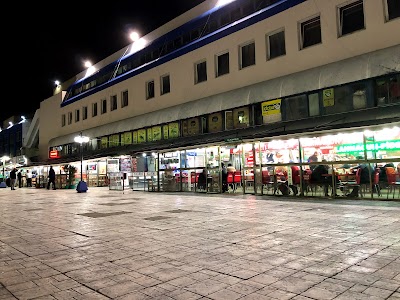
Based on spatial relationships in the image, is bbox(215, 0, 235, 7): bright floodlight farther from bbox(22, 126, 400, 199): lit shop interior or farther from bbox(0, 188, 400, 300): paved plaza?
bbox(0, 188, 400, 300): paved plaza

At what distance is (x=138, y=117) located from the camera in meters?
26.8

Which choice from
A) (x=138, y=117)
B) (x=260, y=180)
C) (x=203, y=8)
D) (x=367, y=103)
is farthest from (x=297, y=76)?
(x=138, y=117)

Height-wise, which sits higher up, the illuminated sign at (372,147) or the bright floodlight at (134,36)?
the bright floodlight at (134,36)

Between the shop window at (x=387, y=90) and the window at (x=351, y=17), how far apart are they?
8.57 ft

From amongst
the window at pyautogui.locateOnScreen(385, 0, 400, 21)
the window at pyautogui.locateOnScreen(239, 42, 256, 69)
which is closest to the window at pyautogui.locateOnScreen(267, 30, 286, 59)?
the window at pyautogui.locateOnScreen(239, 42, 256, 69)

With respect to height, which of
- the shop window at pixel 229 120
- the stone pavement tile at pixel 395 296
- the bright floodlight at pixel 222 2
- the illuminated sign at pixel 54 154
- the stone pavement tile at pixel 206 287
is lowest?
the stone pavement tile at pixel 395 296

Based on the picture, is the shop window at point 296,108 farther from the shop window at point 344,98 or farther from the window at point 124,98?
the window at point 124,98

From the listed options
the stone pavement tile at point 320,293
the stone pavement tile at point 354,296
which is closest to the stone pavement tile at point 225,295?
the stone pavement tile at point 320,293

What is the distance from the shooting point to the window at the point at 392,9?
1349 cm

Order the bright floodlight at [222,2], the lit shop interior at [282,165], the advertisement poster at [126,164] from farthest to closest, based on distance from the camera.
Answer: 1. the advertisement poster at [126,164]
2. the bright floodlight at [222,2]
3. the lit shop interior at [282,165]

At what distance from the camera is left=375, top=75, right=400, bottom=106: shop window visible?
43.7 ft

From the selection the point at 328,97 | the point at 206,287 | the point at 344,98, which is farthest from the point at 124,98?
the point at 206,287

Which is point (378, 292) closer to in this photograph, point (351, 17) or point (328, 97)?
point (328, 97)

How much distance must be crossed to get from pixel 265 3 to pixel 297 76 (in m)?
5.44
